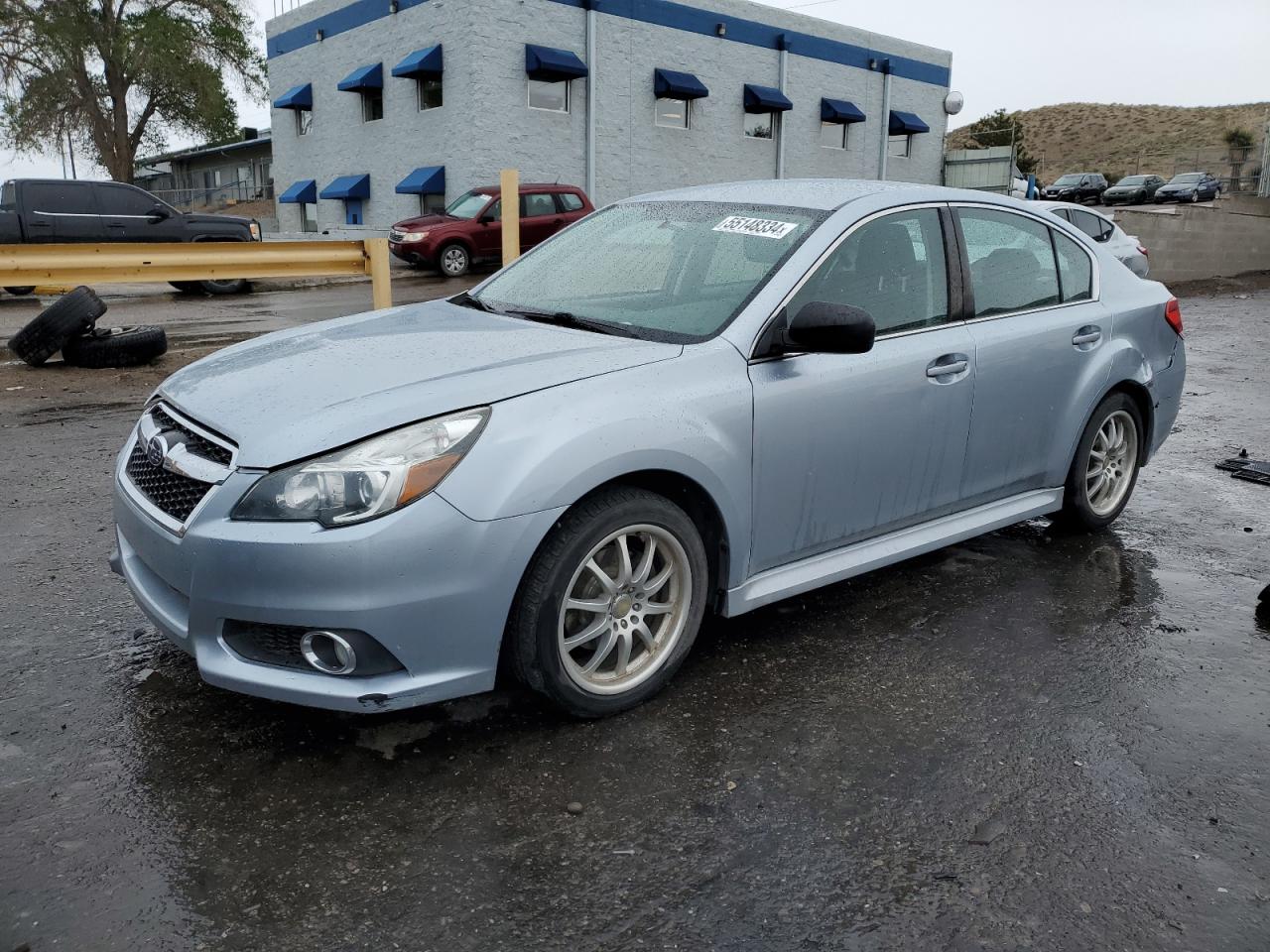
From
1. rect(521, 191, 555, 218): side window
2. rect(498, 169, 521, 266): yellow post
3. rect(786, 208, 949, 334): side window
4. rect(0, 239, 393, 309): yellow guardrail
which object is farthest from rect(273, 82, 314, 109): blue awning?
rect(786, 208, 949, 334): side window

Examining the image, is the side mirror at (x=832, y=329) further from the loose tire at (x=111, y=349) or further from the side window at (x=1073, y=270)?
the loose tire at (x=111, y=349)

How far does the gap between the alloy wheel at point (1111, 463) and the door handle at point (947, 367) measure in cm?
118

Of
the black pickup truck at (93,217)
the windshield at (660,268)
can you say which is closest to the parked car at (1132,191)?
the black pickup truck at (93,217)

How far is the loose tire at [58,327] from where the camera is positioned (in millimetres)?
9430

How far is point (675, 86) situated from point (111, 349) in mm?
19982

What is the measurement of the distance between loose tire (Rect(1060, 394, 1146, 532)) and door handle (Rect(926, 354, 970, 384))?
107cm

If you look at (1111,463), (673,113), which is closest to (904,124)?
(673,113)

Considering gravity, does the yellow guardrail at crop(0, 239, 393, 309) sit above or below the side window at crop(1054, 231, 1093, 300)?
below

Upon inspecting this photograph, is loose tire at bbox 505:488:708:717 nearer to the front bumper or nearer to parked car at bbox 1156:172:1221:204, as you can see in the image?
the front bumper

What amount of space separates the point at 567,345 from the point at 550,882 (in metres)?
1.67

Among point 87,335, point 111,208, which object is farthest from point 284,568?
point 111,208

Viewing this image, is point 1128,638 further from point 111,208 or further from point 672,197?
point 111,208

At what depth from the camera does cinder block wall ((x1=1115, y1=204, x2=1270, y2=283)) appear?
21.1 metres

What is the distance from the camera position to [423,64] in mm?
24172
